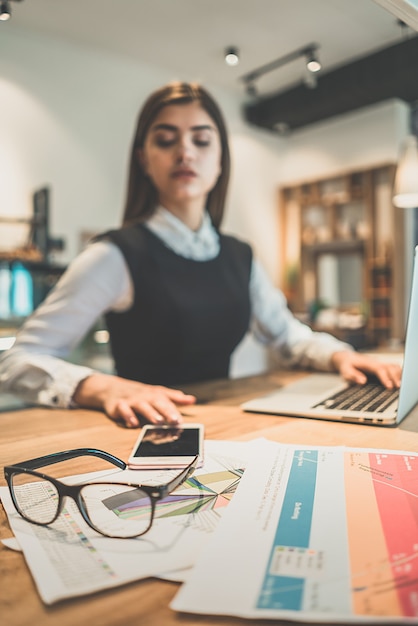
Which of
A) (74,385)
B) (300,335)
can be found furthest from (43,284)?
(74,385)

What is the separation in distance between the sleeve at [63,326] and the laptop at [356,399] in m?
0.39

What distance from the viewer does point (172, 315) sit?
4.32ft

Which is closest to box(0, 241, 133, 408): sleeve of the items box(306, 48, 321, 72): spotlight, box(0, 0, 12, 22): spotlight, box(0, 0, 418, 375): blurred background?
box(0, 0, 12, 22): spotlight

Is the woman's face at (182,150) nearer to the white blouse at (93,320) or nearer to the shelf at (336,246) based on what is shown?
the white blouse at (93,320)

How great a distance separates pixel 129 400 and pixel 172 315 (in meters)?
0.49

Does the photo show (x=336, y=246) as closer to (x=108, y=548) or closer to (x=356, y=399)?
(x=356, y=399)

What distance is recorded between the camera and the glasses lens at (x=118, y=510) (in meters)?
0.42

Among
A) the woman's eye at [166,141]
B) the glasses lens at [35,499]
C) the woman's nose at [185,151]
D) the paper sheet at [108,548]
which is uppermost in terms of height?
the woman's eye at [166,141]

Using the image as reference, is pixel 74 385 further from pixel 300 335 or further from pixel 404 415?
pixel 300 335

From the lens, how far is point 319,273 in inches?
213

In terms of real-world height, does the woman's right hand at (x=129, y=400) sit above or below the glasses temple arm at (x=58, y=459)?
below

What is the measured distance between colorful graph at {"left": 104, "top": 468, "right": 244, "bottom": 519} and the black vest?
2.66ft

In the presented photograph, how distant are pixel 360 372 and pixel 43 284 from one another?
103 inches

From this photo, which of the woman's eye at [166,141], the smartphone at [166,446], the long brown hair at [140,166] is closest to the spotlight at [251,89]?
the long brown hair at [140,166]
